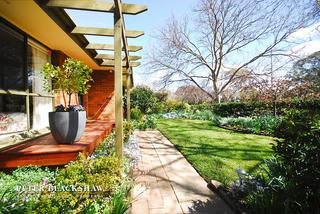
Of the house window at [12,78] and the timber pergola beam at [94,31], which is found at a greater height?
the timber pergola beam at [94,31]

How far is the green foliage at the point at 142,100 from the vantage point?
13945 millimetres

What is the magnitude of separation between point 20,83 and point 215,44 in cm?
1992

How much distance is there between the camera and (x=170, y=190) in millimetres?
3166

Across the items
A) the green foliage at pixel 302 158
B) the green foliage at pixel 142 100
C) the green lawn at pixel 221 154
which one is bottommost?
the green lawn at pixel 221 154

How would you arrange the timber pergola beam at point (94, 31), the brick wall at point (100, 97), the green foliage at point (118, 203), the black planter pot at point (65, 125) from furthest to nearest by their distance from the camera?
the brick wall at point (100, 97) < the timber pergola beam at point (94, 31) < the black planter pot at point (65, 125) < the green foliage at point (118, 203)

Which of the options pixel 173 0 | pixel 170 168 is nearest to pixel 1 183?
pixel 170 168

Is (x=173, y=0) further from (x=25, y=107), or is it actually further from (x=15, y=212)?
(x=15, y=212)

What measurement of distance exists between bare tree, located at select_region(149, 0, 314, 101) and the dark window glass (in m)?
17.8

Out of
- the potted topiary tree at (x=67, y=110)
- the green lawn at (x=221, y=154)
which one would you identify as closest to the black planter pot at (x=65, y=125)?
the potted topiary tree at (x=67, y=110)

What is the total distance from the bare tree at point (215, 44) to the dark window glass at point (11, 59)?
58.3ft

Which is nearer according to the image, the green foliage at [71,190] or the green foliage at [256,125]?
the green foliage at [71,190]

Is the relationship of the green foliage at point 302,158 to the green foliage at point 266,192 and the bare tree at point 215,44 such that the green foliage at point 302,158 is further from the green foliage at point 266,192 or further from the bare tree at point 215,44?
the bare tree at point 215,44

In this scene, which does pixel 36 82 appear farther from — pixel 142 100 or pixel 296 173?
pixel 142 100

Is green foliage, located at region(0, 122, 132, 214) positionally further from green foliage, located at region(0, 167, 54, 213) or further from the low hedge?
the low hedge
